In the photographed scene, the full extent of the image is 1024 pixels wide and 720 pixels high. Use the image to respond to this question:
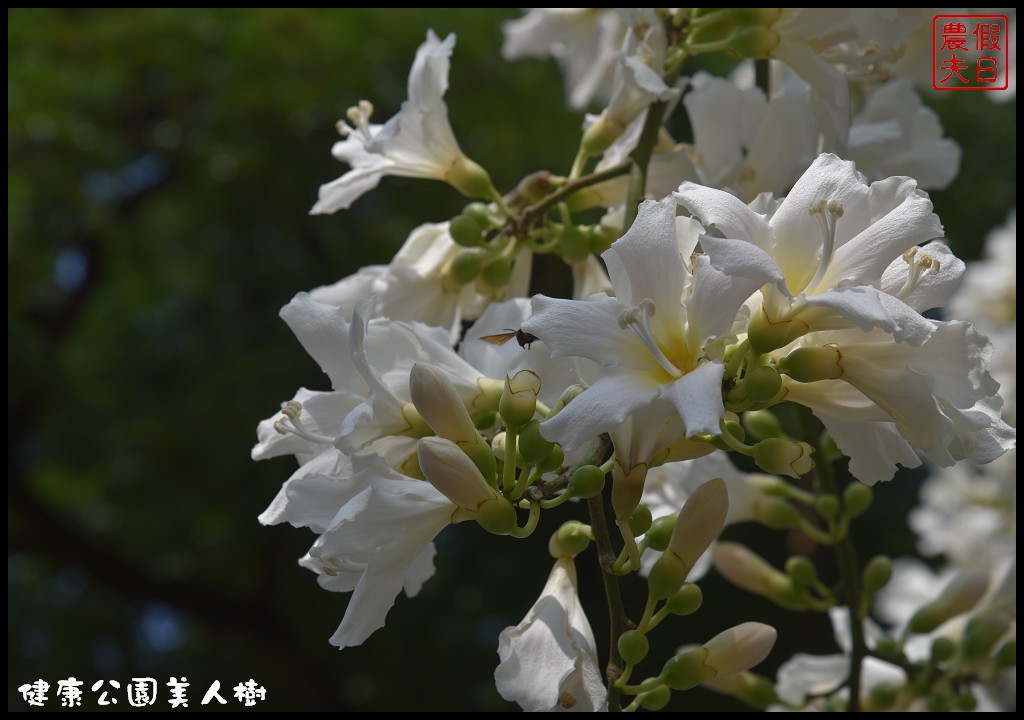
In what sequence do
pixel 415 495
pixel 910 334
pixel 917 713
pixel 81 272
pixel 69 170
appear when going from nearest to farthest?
pixel 910 334, pixel 415 495, pixel 917 713, pixel 69 170, pixel 81 272

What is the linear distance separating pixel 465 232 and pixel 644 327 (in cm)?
39

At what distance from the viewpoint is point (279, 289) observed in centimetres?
485

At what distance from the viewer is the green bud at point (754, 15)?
1118 mm

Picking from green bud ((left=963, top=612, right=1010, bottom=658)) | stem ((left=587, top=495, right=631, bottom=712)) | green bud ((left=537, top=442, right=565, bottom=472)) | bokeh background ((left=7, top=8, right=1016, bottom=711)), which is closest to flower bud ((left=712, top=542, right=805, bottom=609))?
green bud ((left=963, top=612, right=1010, bottom=658))

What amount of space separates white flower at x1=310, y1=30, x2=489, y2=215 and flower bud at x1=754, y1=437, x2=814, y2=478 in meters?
0.48

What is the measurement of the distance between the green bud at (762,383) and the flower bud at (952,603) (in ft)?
2.36

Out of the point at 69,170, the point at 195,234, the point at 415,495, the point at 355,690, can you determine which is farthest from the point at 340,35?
the point at 415,495

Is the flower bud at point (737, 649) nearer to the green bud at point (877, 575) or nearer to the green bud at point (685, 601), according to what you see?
the green bud at point (685, 601)

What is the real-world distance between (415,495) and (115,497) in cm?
451

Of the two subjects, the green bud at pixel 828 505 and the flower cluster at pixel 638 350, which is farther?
the green bud at pixel 828 505

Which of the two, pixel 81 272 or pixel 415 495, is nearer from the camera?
pixel 415 495

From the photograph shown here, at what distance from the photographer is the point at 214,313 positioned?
502 centimetres

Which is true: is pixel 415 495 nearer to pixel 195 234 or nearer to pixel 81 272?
pixel 195 234

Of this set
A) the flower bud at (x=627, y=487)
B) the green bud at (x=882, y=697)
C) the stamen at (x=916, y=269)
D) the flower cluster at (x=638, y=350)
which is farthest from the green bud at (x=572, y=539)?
the green bud at (x=882, y=697)
